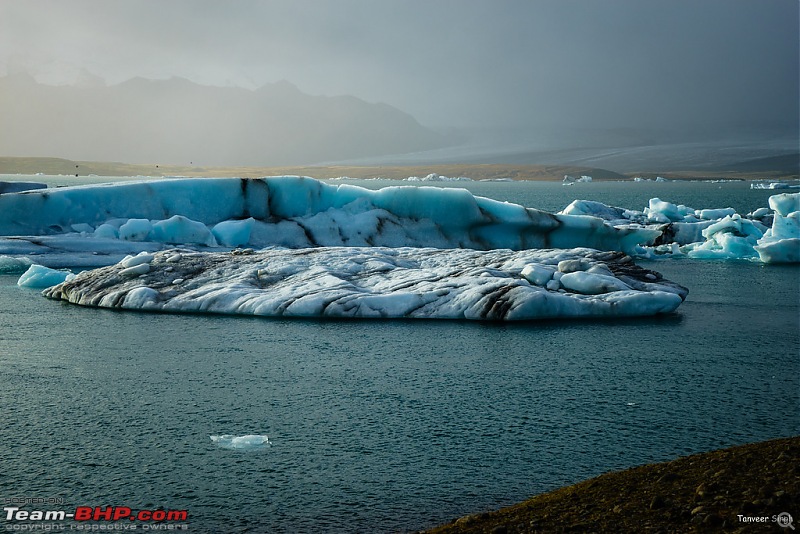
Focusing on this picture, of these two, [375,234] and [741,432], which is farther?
[375,234]

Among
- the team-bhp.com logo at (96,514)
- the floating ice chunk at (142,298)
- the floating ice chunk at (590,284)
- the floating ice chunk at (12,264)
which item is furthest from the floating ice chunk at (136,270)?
the team-bhp.com logo at (96,514)

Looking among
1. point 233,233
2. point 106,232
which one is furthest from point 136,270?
point 106,232

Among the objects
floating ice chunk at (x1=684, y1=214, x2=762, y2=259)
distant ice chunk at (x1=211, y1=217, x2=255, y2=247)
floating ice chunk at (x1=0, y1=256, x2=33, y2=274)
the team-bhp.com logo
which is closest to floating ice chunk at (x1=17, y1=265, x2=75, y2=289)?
floating ice chunk at (x1=0, y1=256, x2=33, y2=274)

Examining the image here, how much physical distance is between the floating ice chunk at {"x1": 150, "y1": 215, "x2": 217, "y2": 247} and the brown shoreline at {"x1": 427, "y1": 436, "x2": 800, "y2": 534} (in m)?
18.1

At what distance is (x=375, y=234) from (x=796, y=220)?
1424 centimetres

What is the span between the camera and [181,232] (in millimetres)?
22016

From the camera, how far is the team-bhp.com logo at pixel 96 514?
5.25 meters

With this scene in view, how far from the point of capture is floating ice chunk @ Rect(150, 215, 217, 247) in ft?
72.1

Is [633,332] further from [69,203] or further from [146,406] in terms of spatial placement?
[69,203]

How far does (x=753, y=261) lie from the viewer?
79.2 feet

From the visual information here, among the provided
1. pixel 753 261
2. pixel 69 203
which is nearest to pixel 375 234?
pixel 69 203

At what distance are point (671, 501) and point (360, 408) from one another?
3.69m

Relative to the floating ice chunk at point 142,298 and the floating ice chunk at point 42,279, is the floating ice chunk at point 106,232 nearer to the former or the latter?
the floating ice chunk at point 42,279

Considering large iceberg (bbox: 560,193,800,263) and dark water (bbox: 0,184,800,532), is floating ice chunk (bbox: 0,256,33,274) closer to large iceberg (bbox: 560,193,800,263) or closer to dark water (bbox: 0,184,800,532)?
dark water (bbox: 0,184,800,532)
